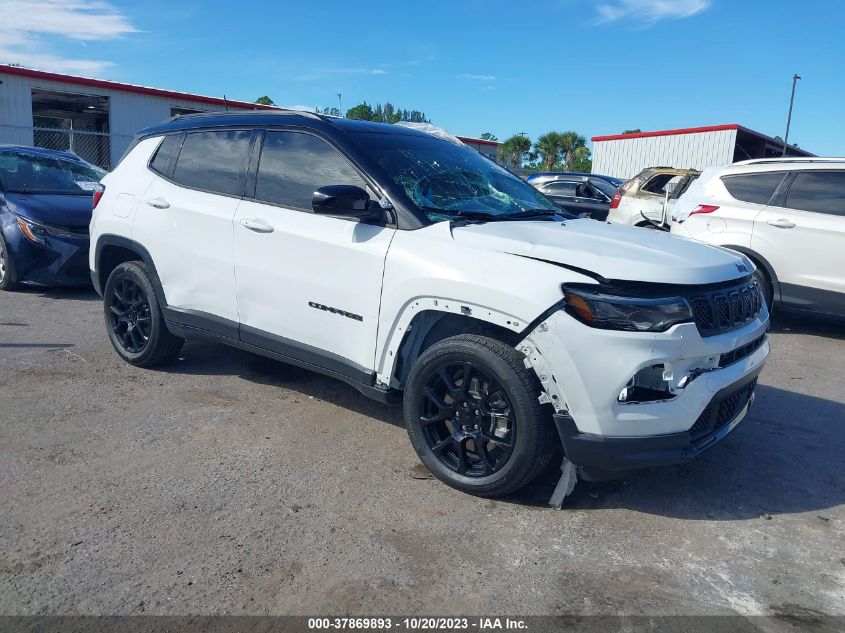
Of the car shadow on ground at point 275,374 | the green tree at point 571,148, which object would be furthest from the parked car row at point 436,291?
the green tree at point 571,148

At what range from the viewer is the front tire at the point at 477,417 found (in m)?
3.17

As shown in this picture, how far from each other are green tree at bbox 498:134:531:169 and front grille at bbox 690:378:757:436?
4748 cm

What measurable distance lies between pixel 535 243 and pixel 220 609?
2100 millimetres

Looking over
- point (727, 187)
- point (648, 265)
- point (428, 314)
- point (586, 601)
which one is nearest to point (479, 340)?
point (428, 314)

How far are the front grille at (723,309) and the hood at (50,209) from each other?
675 centimetres

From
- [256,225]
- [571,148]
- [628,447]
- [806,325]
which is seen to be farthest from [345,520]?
[571,148]

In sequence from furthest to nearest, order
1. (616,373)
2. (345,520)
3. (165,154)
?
1. (165,154)
2. (345,520)
3. (616,373)

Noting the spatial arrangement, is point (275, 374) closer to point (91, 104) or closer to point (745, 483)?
point (745, 483)

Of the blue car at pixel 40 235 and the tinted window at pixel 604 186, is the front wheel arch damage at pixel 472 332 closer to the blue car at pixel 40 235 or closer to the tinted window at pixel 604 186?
the blue car at pixel 40 235

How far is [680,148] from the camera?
105 ft

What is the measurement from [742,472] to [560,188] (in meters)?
11.5

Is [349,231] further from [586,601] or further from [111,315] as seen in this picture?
[111,315]

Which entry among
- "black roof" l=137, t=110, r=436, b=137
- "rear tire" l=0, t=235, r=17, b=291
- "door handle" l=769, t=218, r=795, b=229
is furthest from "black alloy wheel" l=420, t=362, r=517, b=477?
"rear tire" l=0, t=235, r=17, b=291

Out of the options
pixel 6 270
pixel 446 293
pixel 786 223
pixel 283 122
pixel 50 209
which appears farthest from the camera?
pixel 6 270
